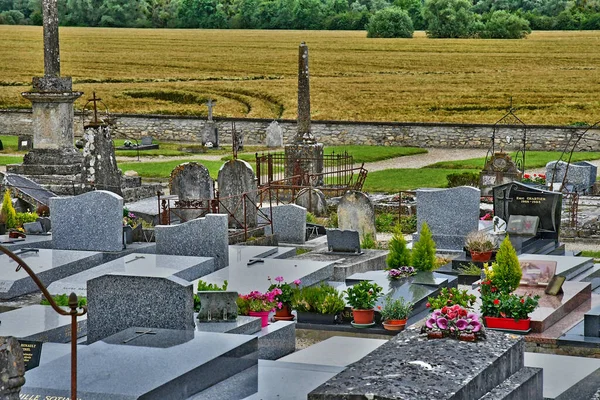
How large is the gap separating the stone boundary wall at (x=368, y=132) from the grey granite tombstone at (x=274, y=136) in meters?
1.97

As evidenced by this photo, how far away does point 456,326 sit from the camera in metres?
11.4

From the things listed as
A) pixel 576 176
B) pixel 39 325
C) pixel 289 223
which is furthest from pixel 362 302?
pixel 576 176

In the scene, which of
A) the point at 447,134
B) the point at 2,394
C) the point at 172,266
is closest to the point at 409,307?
the point at 172,266

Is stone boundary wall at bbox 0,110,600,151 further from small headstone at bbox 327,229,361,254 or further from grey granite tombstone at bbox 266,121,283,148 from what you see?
small headstone at bbox 327,229,361,254

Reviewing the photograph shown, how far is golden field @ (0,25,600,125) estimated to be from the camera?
6119 centimetres

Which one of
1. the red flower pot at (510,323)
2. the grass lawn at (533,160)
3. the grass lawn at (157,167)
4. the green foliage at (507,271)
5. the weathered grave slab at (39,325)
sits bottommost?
the grass lawn at (533,160)

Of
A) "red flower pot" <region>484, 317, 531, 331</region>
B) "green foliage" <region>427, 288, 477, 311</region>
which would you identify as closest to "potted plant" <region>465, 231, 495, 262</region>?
"green foliage" <region>427, 288, 477, 311</region>

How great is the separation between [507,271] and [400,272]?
6.36 ft

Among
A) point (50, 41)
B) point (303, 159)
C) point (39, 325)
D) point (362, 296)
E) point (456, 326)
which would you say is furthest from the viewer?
point (303, 159)

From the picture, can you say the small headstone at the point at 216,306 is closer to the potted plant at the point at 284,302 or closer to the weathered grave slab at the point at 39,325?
the weathered grave slab at the point at 39,325

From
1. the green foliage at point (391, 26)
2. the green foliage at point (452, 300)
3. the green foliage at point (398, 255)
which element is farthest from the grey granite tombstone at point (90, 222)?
the green foliage at point (391, 26)

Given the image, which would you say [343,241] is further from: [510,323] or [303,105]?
[303,105]

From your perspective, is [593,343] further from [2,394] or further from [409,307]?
[2,394]

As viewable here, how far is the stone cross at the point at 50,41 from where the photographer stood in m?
29.4
